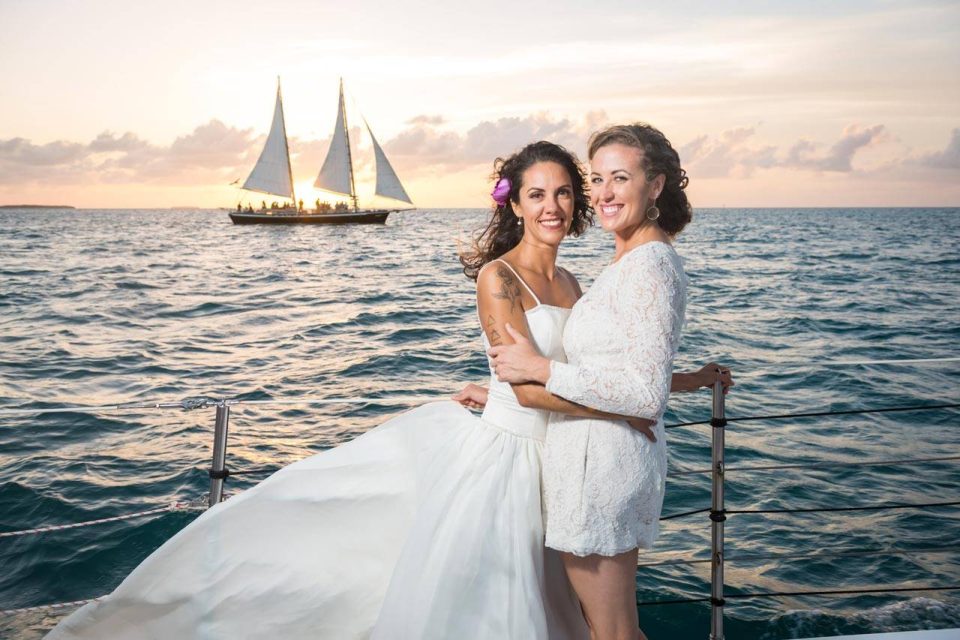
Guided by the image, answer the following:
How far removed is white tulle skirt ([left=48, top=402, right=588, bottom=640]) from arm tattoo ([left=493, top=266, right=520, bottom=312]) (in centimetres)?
37

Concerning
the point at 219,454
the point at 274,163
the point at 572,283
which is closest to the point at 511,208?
the point at 572,283

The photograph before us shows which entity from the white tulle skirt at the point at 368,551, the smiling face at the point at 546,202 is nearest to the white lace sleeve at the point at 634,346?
the white tulle skirt at the point at 368,551

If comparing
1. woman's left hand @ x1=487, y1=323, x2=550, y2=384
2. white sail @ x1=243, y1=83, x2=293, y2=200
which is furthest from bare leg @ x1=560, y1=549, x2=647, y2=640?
white sail @ x1=243, y1=83, x2=293, y2=200

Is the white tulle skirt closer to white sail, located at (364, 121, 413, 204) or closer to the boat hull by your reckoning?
white sail, located at (364, 121, 413, 204)

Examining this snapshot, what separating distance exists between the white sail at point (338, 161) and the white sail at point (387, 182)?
2.20 m

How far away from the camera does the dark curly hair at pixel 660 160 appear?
1997 millimetres

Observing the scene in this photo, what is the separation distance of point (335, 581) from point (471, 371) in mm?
9870

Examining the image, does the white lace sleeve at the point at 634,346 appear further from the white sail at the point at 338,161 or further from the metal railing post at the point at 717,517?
the white sail at the point at 338,161

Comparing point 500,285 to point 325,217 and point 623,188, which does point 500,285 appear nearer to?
point 623,188

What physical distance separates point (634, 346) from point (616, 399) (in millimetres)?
130

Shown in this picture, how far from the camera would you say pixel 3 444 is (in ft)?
27.4

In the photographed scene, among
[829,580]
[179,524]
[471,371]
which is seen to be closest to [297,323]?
[471,371]

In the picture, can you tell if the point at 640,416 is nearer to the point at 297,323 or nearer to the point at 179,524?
the point at 179,524

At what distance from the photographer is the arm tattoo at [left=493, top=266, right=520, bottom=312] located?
86.4 inches
